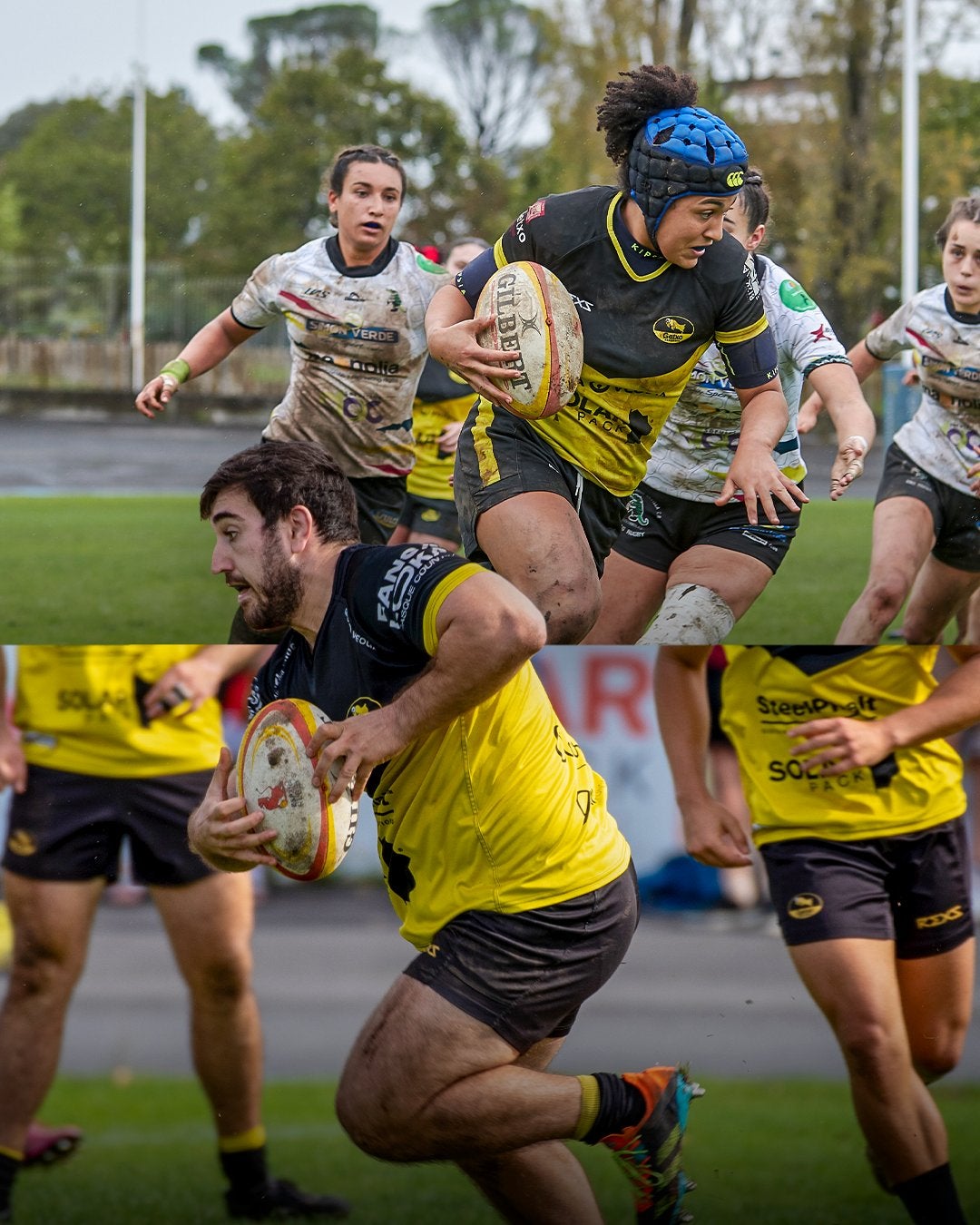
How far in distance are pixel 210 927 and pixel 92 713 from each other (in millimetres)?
659

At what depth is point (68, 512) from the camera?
4.98 m

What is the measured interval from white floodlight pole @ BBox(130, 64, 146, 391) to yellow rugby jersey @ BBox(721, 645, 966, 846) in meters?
Result: 2.03

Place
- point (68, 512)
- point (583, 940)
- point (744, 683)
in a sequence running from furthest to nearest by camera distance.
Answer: point (68, 512)
point (744, 683)
point (583, 940)

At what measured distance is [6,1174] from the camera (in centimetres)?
409

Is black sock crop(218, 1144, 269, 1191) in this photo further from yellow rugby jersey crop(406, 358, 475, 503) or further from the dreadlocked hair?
the dreadlocked hair

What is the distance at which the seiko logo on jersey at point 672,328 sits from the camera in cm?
390

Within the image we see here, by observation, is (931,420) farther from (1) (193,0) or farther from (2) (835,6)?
(1) (193,0)

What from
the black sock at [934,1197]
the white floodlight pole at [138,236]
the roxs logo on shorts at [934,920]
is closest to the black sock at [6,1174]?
the white floodlight pole at [138,236]

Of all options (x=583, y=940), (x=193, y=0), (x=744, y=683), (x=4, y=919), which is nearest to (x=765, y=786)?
(x=744, y=683)

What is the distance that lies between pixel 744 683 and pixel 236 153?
A: 2.26 meters

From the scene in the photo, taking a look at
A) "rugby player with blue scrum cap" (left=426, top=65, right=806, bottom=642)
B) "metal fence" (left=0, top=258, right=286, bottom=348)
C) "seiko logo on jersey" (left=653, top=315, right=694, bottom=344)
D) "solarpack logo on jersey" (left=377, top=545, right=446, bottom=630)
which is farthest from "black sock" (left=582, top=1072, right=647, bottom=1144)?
"metal fence" (left=0, top=258, right=286, bottom=348)

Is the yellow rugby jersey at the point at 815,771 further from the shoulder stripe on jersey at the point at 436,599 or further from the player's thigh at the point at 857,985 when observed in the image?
the shoulder stripe on jersey at the point at 436,599

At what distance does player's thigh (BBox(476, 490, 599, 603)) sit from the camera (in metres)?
3.80

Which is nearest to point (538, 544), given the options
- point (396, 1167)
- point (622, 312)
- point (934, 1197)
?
point (622, 312)
